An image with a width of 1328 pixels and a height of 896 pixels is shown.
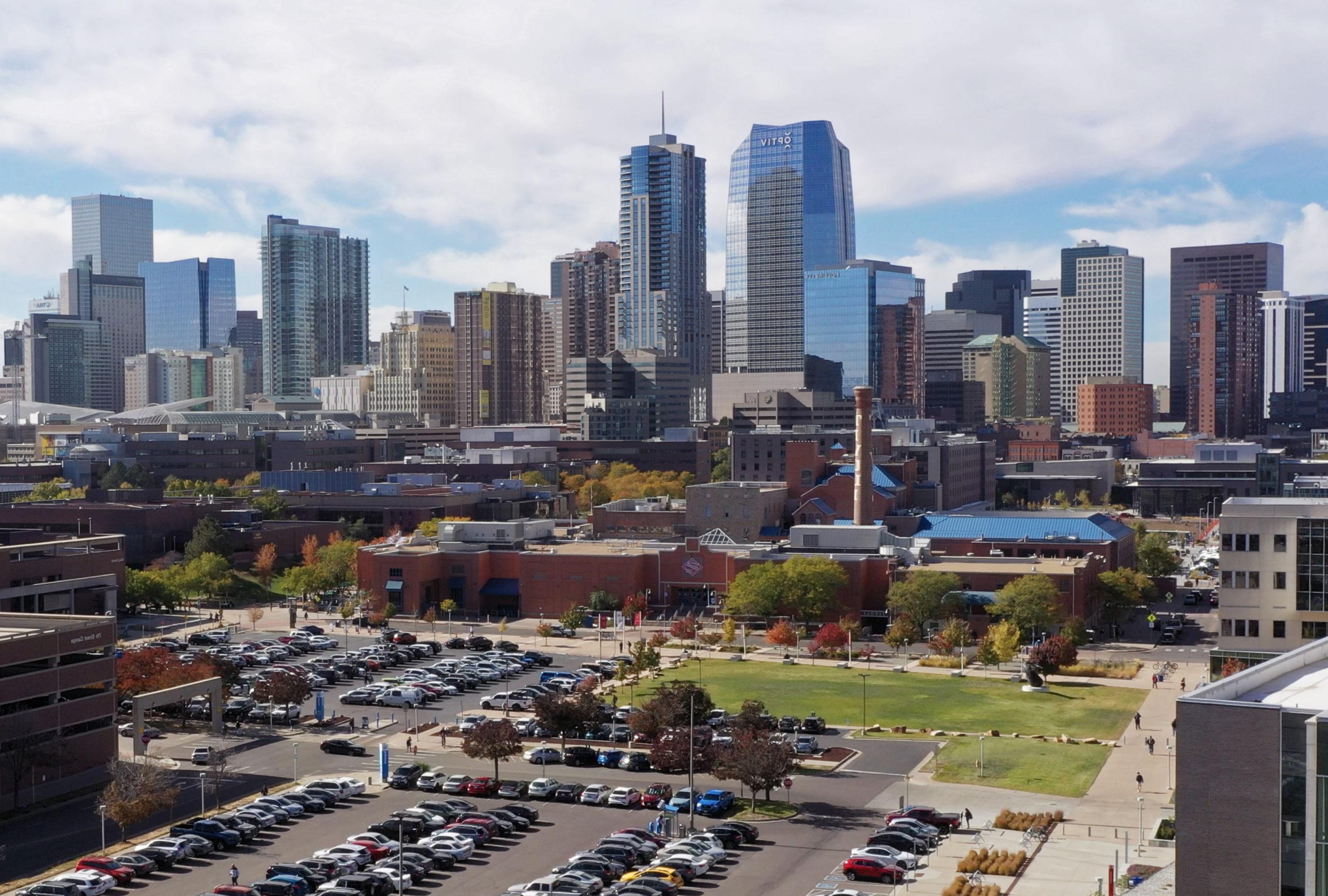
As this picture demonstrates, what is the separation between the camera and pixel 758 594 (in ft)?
338

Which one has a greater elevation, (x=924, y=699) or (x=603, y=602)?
(x=603, y=602)

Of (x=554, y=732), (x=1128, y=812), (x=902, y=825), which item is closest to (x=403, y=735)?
(x=554, y=732)

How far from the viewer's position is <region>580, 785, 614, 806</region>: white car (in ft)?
192

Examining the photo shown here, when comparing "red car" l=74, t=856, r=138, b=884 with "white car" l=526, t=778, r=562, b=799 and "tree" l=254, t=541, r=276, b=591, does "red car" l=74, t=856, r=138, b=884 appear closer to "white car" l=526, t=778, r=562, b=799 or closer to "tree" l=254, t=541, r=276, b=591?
"white car" l=526, t=778, r=562, b=799

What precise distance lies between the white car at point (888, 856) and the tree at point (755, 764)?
20.7 feet

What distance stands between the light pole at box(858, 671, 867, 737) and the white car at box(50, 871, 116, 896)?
117ft

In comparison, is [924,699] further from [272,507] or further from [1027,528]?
[272,507]

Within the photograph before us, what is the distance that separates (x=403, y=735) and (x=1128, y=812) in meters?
33.3

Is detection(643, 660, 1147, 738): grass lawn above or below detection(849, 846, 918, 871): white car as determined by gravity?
below

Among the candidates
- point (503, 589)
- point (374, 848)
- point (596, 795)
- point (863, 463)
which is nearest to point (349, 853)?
point (374, 848)

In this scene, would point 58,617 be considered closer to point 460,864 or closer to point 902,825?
point 460,864

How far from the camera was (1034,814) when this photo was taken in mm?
55469

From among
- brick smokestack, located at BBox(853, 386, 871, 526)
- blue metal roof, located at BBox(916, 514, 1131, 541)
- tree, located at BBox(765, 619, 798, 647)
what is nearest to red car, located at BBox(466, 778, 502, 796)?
tree, located at BBox(765, 619, 798, 647)

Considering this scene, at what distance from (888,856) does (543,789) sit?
15793 millimetres
